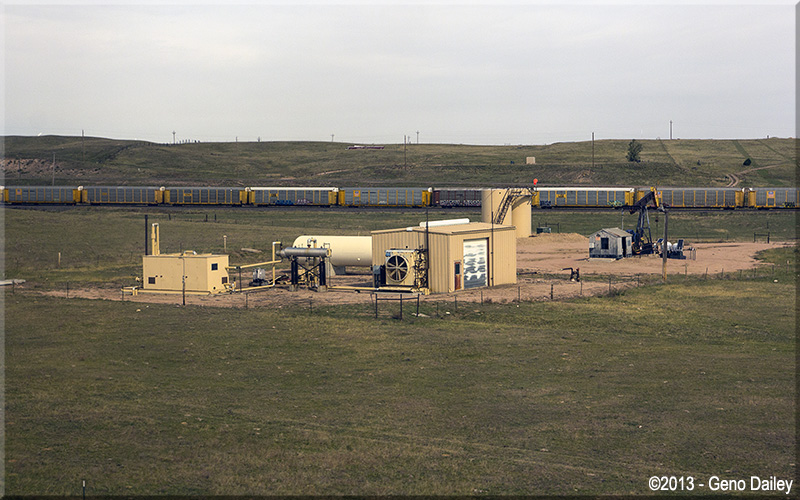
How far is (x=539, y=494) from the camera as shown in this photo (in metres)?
16.6

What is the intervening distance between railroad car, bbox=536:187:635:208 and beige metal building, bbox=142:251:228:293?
163ft

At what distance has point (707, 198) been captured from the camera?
9106 centimetres

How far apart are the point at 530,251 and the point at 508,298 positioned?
1211 inches

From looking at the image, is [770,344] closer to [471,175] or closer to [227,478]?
[227,478]

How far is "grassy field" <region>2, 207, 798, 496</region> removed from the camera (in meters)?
17.8

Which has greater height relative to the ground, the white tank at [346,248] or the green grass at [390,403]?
the white tank at [346,248]

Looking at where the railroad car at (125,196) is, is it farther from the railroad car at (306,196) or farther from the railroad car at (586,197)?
the railroad car at (586,197)

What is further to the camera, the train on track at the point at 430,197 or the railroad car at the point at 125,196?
the railroad car at the point at 125,196

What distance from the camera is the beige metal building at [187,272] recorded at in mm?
47531

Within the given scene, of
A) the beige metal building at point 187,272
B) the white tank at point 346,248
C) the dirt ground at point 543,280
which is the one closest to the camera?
the dirt ground at point 543,280

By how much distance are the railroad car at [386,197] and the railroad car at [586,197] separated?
45.8 feet

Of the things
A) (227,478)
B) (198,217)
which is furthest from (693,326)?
(198,217)

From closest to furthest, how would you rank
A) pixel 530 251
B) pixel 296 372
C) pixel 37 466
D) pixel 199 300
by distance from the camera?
1. pixel 37 466
2. pixel 296 372
3. pixel 199 300
4. pixel 530 251

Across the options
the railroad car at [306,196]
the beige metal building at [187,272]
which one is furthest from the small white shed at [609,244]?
the railroad car at [306,196]
